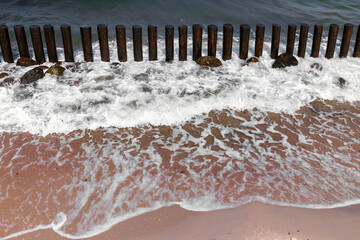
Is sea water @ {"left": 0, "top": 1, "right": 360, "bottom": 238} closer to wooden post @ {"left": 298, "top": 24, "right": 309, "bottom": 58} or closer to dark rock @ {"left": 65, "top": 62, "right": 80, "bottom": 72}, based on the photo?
dark rock @ {"left": 65, "top": 62, "right": 80, "bottom": 72}

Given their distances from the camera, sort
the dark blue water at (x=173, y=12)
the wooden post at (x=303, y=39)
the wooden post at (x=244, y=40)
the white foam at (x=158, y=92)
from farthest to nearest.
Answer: the dark blue water at (x=173, y=12) < the wooden post at (x=303, y=39) < the wooden post at (x=244, y=40) < the white foam at (x=158, y=92)

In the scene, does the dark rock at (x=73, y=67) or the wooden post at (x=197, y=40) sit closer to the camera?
the dark rock at (x=73, y=67)

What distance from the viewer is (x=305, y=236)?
3881 mm

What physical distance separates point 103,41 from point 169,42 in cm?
159

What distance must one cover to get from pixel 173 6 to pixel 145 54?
17.5 feet

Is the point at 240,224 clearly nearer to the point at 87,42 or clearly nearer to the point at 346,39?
the point at 87,42

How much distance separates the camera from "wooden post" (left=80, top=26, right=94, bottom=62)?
26.7 ft

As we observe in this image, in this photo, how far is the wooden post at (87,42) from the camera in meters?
8.15

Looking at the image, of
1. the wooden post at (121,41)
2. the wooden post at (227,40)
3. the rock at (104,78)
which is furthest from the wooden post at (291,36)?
the rock at (104,78)

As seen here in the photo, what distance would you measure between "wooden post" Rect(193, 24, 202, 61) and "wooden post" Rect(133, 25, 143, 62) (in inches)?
52.0

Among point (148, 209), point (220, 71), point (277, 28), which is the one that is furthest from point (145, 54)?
point (148, 209)

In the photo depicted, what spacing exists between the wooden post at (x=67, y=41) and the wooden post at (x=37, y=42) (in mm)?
544

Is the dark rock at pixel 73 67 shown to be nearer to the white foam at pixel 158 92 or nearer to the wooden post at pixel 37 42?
the white foam at pixel 158 92

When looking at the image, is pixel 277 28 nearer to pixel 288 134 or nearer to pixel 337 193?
pixel 288 134
